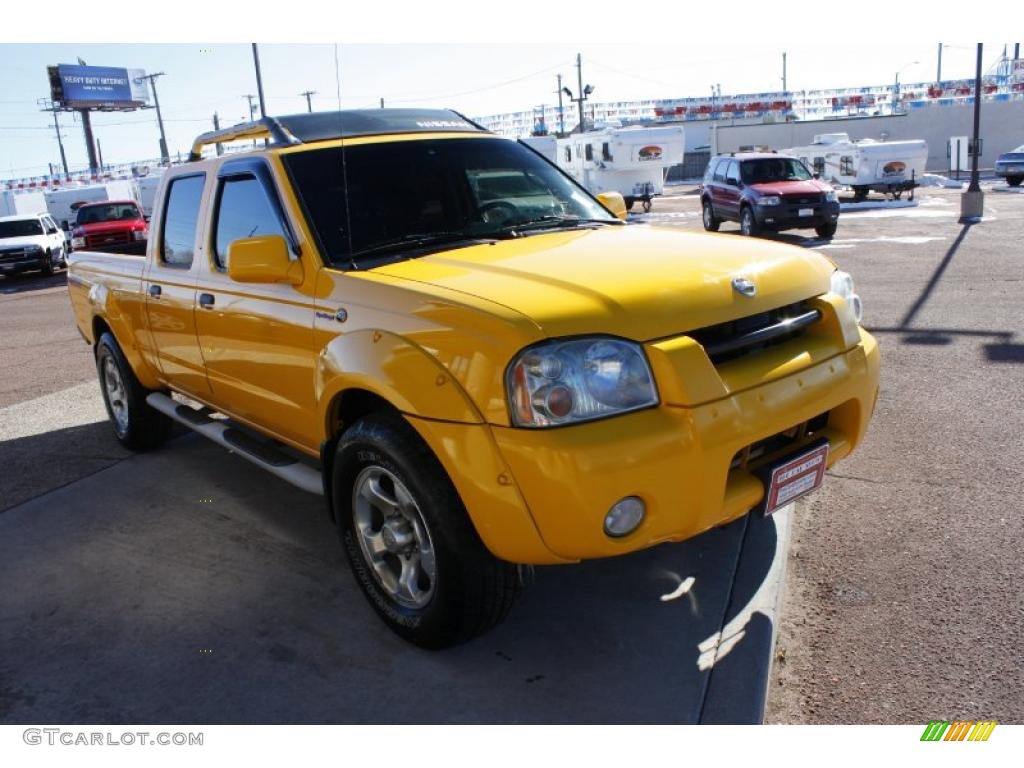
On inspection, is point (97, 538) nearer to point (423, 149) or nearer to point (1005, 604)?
point (423, 149)

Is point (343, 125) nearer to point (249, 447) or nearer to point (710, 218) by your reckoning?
point (249, 447)

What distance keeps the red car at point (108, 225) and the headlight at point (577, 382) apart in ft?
60.9

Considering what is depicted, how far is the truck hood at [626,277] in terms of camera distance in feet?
8.75

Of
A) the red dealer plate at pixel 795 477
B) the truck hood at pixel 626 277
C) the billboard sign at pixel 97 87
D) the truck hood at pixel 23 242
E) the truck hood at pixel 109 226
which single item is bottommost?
the red dealer plate at pixel 795 477

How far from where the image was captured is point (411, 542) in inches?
121

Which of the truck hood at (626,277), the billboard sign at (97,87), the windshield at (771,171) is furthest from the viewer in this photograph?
the billboard sign at (97,87)

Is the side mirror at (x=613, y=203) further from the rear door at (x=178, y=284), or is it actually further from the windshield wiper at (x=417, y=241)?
the rear door at (x=178, y=284)

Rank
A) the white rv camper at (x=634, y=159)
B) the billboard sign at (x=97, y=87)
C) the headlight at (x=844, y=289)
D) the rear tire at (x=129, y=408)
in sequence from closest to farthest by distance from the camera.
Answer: the headlight at (x=844, y=289) → the rear tire at (x=129, y=408) → the white rv camper at (x=634, y=159) → the billboard sign at (x=97, y=87)

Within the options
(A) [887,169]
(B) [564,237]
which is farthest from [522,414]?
(A) [887,169]

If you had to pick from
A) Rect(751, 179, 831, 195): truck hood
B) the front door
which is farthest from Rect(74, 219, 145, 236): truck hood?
the front door

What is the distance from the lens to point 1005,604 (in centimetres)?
318

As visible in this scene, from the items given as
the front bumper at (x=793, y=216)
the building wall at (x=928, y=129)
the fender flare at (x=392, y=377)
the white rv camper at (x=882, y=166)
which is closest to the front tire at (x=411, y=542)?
the fender flare at (x=392, y=377)

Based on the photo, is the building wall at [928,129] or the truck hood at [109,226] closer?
the truck hood at [109,226]

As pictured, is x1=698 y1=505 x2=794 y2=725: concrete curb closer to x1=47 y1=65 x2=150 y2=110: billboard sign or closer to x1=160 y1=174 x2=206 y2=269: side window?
x1=160 y1=174 x2=206 y2=269: side window
